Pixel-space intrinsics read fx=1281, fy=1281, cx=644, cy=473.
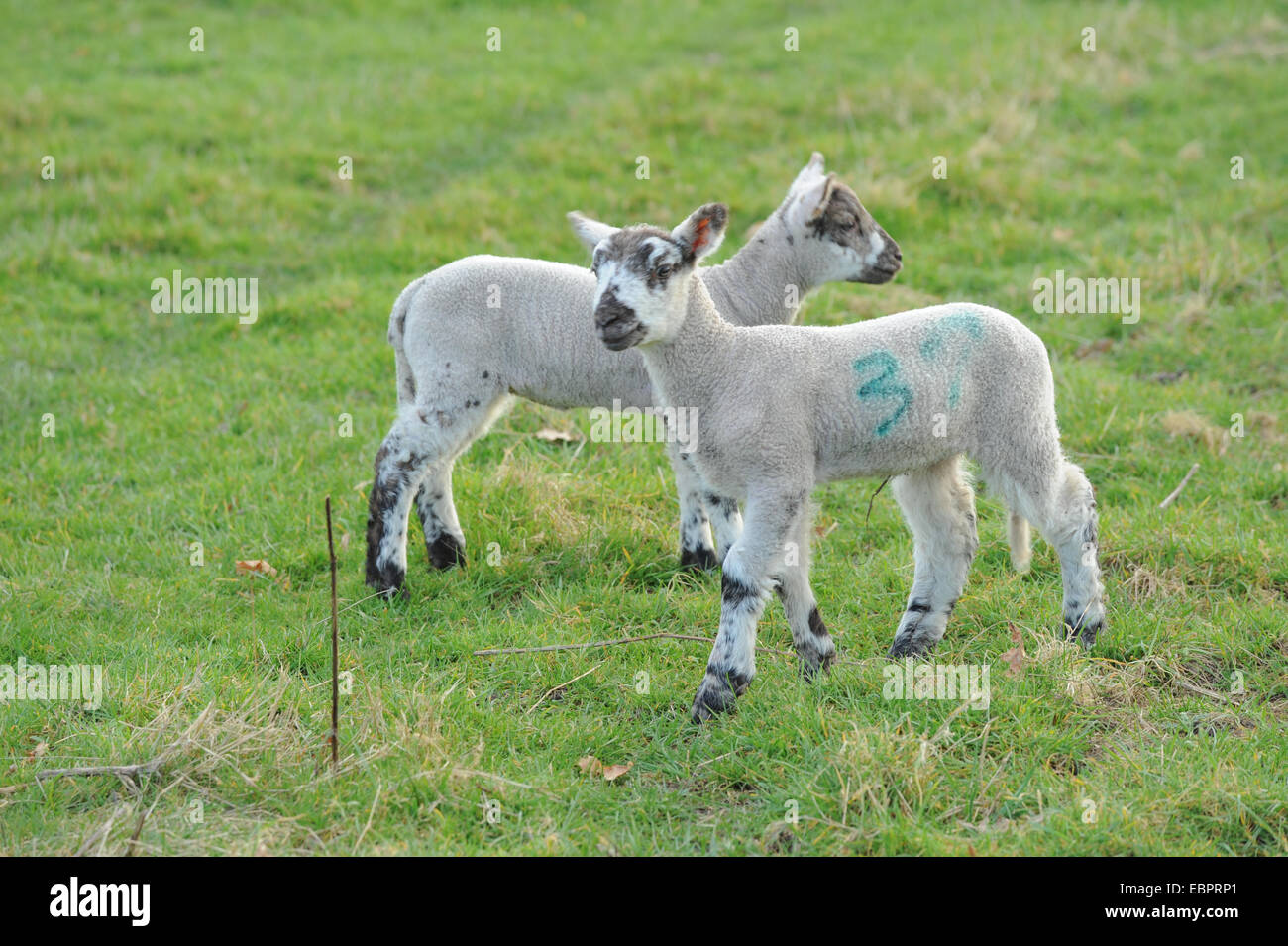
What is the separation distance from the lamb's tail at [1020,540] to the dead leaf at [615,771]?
2034 mm

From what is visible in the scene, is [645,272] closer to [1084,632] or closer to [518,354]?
[518,354]

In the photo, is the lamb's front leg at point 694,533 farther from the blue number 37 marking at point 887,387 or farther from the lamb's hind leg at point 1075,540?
the lamb's hind leg at point 1075,540

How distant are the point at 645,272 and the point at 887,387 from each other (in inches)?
43.0

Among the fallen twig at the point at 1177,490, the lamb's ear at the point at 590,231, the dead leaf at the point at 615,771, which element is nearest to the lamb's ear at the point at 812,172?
the lamb's ear at the point at 590,231

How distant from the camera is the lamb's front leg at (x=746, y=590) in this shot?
511cm

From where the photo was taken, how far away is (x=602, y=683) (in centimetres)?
562

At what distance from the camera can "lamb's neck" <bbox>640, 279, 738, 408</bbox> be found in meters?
5.28

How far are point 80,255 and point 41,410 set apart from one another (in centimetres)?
267

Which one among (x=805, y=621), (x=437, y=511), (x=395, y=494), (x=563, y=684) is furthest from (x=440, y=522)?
(x=805, y=621)

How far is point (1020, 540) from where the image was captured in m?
5.77

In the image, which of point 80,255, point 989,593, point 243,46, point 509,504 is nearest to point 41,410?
point 80,255

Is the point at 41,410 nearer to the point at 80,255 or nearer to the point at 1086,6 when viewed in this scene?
the point at 80,255

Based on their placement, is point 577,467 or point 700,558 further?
point 577,467

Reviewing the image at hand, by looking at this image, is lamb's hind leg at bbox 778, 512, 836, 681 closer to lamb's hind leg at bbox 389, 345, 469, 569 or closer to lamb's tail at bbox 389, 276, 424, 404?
lamb's hind leg at bbox 389, 345, 469, 569
